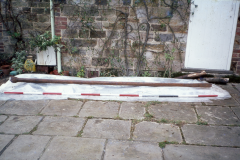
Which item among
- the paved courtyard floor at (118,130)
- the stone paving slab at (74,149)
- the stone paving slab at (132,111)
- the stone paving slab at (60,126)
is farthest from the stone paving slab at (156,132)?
the stone paving slab at (60,126)

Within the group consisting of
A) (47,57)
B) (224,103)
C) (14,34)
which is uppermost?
(14,34)

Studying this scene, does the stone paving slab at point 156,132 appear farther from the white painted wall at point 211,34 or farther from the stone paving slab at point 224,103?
the white painted wall at point 211,34

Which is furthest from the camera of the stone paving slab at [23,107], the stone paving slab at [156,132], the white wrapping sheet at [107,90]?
the white wrapping sheet at [107,90]

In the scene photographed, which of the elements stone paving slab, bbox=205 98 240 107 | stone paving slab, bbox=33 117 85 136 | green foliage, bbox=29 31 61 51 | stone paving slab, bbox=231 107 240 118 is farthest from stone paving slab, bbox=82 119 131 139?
green foliage, bbox=29 31 61 51

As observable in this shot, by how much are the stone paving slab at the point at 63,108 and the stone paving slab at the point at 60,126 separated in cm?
16

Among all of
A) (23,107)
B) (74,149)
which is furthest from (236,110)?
(23,107)

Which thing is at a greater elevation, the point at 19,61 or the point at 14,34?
the point at 14,34

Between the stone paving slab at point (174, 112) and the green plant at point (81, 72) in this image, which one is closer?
the stone paving slab at point (174, 112)

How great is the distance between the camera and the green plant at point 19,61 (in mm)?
4741

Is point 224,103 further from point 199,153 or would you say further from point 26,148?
point 26,148

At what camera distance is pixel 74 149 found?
2.39 meters

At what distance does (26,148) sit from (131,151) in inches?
43.8

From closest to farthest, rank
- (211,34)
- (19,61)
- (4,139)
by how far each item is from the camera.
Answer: (4,139) < (211,34) < (19,61)

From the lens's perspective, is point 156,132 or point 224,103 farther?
point 224,103
